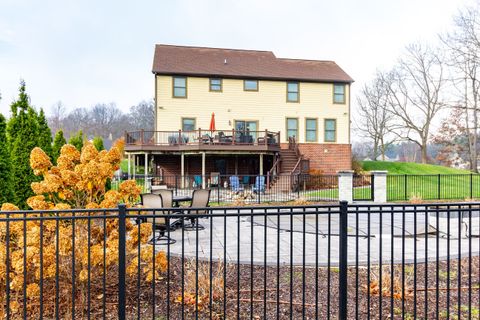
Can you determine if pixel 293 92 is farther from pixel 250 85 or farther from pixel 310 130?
pixel 250 85

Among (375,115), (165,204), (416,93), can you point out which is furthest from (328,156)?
(375,115)

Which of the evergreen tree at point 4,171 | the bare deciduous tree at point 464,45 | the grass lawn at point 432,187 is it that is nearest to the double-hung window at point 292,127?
the grass lawn at point 432,187

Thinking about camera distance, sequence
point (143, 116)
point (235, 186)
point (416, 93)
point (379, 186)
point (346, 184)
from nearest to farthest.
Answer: point (346, 184) → point (379, 186) → point (235, 186) → point (416, 93) → point (143, 116)

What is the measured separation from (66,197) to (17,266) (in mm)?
995

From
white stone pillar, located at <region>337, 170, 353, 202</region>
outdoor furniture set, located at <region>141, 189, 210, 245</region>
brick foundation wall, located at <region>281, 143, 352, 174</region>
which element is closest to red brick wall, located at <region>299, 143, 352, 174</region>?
brick foundation wall, located at <region>281, 143, 352, 174</region>

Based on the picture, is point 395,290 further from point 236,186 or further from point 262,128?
point 262,128

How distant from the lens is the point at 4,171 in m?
6.37

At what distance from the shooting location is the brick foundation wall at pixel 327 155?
24.0 m

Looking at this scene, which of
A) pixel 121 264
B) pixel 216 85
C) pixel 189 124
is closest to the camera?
pixel 121 264

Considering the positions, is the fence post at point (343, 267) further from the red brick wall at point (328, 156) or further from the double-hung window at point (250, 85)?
the double-hung window at point (250, 85)

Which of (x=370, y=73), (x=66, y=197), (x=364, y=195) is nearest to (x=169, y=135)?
(x=364, y=195)

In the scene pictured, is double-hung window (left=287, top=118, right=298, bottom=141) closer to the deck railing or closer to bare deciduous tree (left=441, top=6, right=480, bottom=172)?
the deck railing

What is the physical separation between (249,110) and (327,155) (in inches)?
275

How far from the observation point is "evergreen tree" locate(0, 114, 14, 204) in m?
6.30
